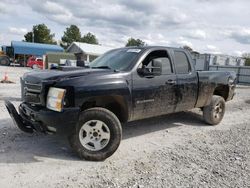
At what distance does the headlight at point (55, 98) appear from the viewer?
413 centimetres

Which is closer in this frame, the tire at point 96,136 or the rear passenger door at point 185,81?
the tire at point 96,136

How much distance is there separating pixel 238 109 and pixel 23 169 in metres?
7.88

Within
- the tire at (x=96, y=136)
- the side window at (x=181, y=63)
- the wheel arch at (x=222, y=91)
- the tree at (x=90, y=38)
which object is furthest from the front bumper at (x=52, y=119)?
the tree at (x=90, y=38)

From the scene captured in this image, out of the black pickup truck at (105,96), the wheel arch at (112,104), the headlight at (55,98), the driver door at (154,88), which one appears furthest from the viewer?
the driver door at (154,88)

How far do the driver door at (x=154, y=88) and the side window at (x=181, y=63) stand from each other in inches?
9.5

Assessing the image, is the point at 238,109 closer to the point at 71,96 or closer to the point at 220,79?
the point at 220,79

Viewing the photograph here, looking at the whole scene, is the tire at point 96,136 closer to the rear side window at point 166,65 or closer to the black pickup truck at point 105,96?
the black pickup truck at point 105,96

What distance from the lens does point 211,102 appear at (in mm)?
6965

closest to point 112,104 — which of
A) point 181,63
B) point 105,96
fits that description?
point 105,96

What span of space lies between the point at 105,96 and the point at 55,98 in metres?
0.87

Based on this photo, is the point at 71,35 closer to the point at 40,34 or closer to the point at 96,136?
the point at 40,34

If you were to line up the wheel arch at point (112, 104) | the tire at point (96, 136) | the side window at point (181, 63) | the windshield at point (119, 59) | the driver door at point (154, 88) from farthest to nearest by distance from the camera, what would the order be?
the side window at point (181, 63) < the windshield at point (119, 59) < the driver door at point (154, 88) < the wheel arch at point (112, 104) < the tire at point (96, 136)

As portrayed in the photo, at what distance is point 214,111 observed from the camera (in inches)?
277

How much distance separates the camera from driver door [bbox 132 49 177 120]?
200 inches
